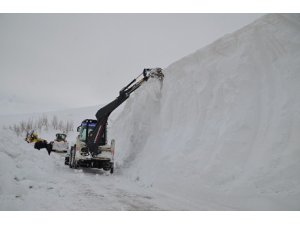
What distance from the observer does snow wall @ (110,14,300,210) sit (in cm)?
738

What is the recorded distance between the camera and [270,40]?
10.2 meters

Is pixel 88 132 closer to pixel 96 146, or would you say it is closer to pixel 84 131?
pixel 84 131

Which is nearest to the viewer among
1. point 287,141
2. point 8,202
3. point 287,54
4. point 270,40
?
point 8,202

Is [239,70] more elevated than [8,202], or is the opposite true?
[239,70]

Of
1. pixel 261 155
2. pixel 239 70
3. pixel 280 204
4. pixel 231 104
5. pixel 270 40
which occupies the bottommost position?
pixel 280 204

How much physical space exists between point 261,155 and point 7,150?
8467 millimetres

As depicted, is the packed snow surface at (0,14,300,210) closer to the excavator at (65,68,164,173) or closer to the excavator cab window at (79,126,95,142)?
the excavator at (65,68,164,173)

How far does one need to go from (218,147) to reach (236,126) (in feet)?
2.91

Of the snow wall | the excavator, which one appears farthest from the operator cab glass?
the snow wall

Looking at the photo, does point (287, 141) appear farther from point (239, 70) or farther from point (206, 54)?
point (206, 54)

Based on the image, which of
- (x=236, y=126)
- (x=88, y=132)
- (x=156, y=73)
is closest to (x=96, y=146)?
(x=88, y=132)

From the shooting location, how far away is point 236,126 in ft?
30.8

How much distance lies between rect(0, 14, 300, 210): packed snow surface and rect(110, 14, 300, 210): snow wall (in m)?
0.03

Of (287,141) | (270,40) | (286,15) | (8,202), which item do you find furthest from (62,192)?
(286,15)
